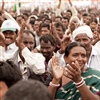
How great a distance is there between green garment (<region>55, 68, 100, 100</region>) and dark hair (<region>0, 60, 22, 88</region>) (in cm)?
65

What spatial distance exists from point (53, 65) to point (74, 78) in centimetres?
33

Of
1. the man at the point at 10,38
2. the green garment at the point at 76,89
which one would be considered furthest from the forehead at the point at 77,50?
the man at the point at 10,38

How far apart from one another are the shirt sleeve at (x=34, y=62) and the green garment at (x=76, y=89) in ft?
1.78

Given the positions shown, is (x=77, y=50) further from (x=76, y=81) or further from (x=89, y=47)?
(x=89, y=47)

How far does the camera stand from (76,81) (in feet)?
8.57

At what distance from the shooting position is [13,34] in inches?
165

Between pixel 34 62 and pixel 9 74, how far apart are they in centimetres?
117

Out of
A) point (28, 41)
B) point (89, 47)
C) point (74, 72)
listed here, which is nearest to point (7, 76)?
point (74, 72)

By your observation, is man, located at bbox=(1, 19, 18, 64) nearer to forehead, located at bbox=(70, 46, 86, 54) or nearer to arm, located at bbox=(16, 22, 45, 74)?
arm, located at bbox=(16, 22, 45, 74)

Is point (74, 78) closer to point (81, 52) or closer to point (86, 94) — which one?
point (86, 94)

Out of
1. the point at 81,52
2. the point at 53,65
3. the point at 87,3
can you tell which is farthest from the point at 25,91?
the point at 87,3

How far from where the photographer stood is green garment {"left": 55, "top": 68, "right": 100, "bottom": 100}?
2.73 meters

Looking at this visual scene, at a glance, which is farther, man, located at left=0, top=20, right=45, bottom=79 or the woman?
man, located at left=0, top=20, right=45, bottom=79

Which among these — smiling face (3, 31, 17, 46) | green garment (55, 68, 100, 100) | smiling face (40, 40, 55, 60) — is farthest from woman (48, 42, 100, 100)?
smiling face (3, 31, 17, 46)
